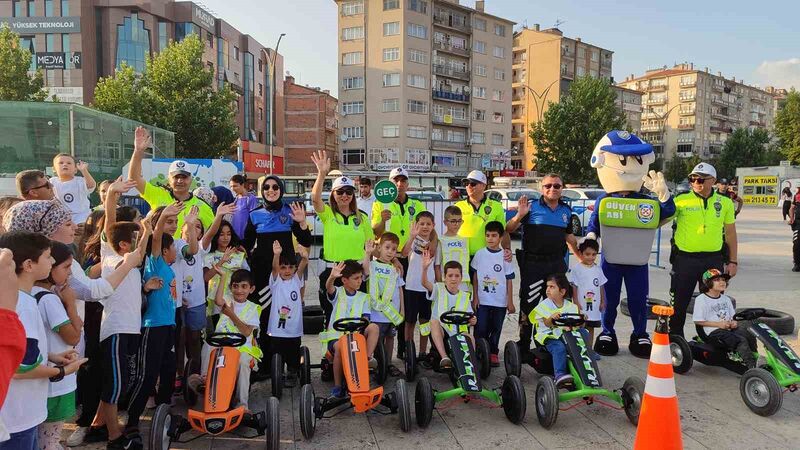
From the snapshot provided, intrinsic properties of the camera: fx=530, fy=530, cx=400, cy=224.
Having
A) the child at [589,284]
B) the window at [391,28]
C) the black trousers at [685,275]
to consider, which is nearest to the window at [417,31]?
the window at [391,28]

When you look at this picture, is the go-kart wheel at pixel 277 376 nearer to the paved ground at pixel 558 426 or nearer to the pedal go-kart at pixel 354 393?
the paved ground at pixel 558 426

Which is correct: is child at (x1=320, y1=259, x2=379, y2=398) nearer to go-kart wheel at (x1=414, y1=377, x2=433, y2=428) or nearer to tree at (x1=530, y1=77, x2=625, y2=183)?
go-kart wheel at (x1=414, y1=377, x2=433, y2=428)

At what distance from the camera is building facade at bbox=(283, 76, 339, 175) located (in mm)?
56062

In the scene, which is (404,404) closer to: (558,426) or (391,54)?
(558,426)

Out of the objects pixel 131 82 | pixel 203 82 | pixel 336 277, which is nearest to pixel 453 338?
pixel 336 277

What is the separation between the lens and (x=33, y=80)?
23.9 metres

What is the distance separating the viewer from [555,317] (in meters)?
4.50

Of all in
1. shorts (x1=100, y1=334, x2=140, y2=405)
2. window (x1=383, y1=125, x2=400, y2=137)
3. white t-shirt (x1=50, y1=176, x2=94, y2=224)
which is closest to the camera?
shorts (x1=100, y1=334, x2=140, y2=405)

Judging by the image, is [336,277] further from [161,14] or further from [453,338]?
[161,14]

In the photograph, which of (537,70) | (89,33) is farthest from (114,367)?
(537,70)

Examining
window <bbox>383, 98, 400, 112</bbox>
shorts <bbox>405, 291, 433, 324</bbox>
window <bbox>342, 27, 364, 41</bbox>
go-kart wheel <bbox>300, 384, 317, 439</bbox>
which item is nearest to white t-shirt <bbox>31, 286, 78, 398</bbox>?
go-kart wheel <bbox>300, 384, 317, 439</bbox>

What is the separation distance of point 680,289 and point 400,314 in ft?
10.4

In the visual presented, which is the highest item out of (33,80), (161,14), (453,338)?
(161,14)

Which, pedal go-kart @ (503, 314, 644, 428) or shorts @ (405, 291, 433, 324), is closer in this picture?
pedal go-kart @ (503, 314, 644, 428)
